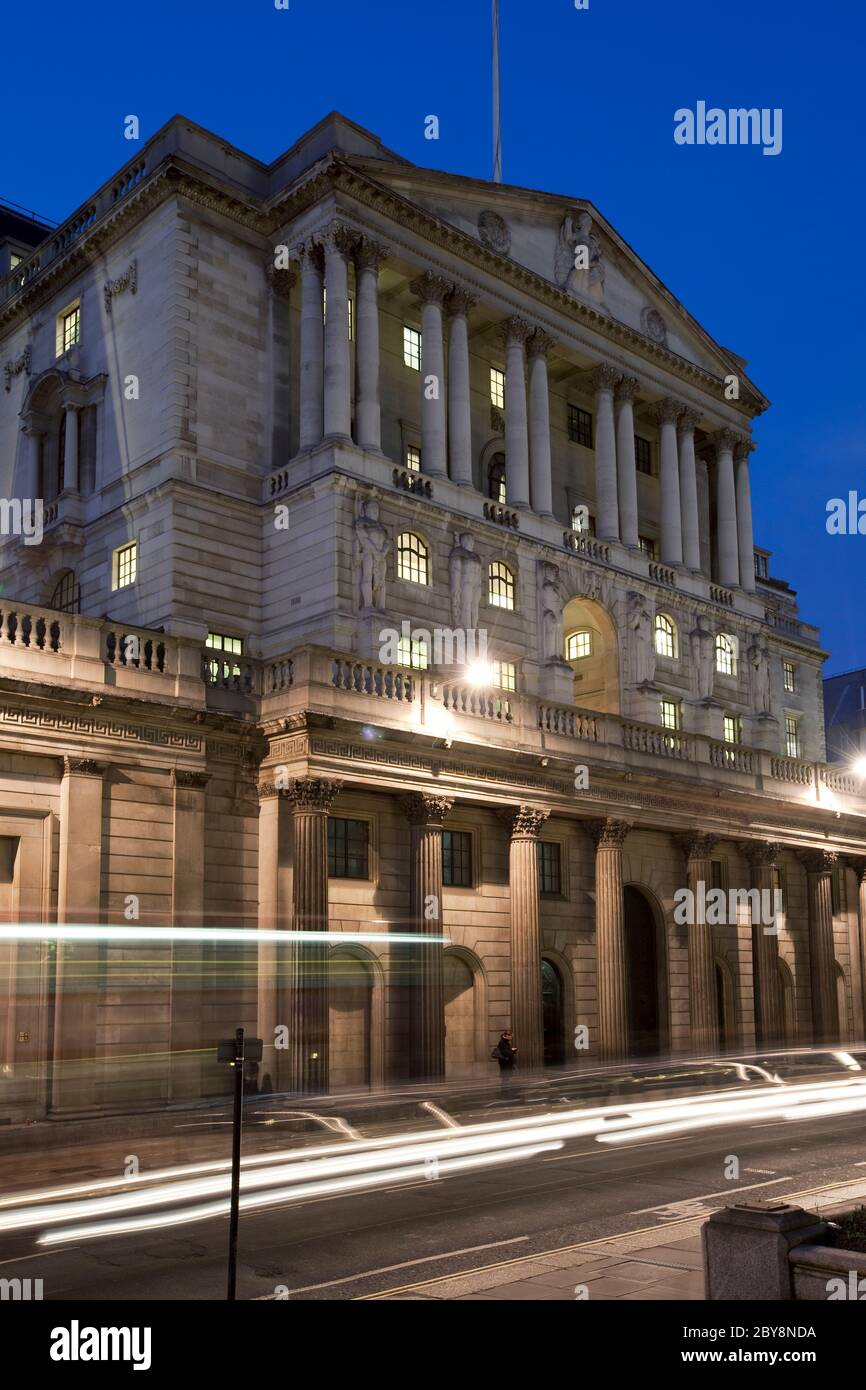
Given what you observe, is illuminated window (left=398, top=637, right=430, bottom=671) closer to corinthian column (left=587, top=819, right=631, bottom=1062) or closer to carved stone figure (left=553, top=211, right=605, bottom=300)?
corinthian column (left=587, top=819, right=631, bottom=1062)

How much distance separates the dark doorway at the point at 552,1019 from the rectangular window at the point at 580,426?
20.2 metres

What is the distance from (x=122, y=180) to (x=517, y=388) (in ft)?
45.8

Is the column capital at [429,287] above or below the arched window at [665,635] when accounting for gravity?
above

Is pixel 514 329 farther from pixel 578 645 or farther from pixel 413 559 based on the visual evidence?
pixel 578 645

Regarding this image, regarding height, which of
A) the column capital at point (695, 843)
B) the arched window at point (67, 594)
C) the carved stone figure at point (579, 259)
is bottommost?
the column capital at point (695, 843)

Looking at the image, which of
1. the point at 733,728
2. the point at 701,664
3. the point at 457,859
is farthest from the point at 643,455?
the point at 457,859

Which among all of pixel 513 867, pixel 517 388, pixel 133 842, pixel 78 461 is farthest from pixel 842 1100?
pixel 78 461

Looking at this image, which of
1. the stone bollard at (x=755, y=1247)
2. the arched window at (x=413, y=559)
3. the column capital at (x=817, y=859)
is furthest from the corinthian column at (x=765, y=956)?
the stone bollard at (x=755, y=1247)

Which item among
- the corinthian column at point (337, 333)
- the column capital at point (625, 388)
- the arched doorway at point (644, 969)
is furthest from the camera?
the column capital at point (625, 388)

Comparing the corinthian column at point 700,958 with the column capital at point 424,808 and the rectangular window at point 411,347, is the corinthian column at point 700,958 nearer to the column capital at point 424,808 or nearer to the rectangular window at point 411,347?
the column capital at point 424,808

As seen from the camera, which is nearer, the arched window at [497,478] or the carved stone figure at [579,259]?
the arched window at [497,478]

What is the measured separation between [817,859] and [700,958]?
30.7 feet

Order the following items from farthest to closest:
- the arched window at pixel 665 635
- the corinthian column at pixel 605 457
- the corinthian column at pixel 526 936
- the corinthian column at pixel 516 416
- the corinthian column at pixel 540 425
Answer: the arched window at pixel 665 635
the corinthian column at pixel 605 457
the corinthian column at pixel 540 425
the corinthian column at pixel 516 416
the corinthian column at pixel 526 936

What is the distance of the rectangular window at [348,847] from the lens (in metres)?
33.9
